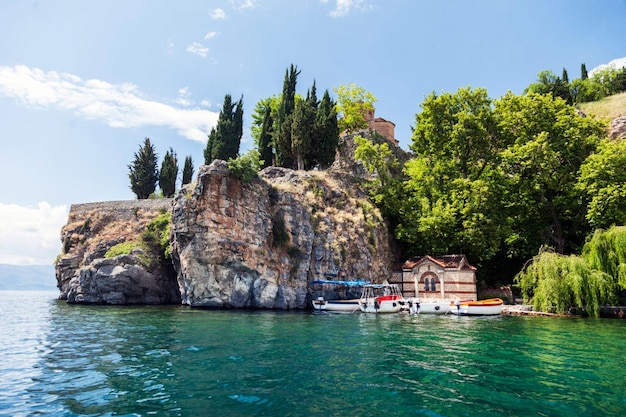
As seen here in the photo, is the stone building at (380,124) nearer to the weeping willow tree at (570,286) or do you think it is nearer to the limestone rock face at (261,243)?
the limestone rock face at (261,243)

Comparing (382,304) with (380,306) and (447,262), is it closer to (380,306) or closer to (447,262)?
(380,306)

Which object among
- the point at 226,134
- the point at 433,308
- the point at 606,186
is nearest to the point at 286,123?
the point at 226,134

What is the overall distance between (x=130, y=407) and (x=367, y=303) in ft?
95.3

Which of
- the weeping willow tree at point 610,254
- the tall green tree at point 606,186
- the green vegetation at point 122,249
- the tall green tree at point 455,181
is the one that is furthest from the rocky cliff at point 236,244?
the tall green tree at point 606,186

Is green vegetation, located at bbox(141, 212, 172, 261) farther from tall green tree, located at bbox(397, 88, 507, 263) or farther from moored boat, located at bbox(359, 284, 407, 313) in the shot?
tall green tree, located at bbox(397, 88, 507, 263)

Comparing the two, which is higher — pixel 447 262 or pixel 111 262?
pixel 447 262

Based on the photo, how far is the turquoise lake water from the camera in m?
9.37

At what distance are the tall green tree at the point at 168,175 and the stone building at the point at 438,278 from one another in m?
37.6

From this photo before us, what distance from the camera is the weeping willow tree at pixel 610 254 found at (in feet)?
97.8

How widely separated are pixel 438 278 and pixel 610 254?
16.1 meters

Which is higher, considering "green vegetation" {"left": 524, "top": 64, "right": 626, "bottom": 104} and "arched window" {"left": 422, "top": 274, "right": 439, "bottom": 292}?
"green vegetation" {"left": 524, "top": 64, "right": 626, "bottom": 104}

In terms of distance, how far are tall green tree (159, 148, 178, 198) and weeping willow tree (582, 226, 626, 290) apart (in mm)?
54160

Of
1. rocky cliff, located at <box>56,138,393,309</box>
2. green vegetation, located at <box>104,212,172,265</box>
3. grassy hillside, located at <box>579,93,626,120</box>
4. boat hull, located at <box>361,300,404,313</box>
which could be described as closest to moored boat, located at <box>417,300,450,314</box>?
boat hull, located at <box>361,300,404,313</box>

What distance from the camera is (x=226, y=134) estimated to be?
56094 mm
